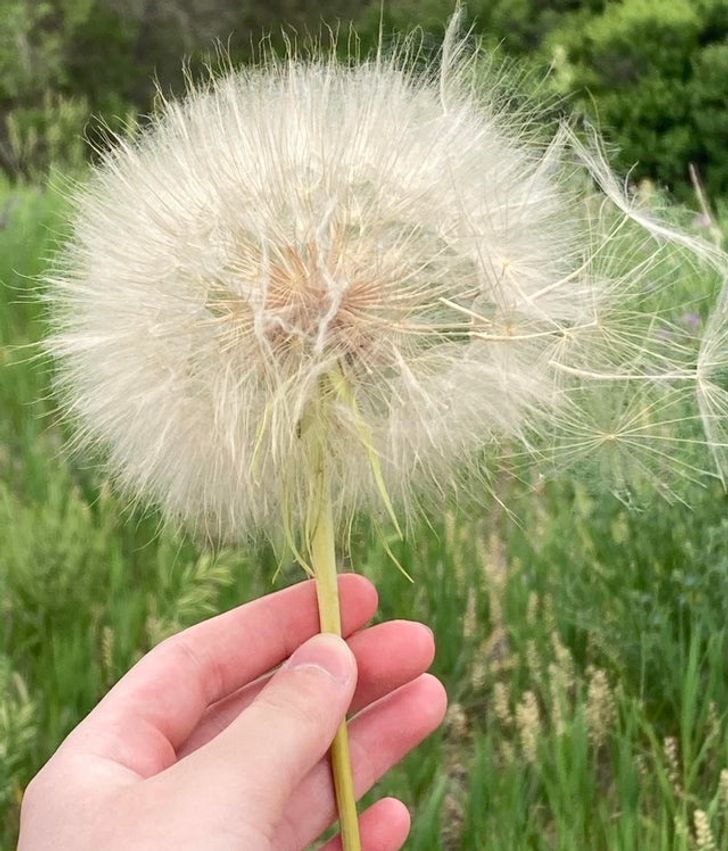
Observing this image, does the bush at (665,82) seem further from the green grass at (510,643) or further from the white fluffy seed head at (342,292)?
the white fluffy seed head at (342,292)

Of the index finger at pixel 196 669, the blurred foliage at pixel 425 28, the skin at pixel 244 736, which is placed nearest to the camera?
the skin at pixel 244 736

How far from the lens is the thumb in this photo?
2.58 feet

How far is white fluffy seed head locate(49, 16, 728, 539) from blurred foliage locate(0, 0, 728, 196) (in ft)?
8.55

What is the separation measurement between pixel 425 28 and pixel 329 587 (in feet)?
10.3

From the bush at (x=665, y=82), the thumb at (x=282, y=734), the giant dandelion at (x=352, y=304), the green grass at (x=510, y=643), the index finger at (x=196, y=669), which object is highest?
the giant dandelion at (x=352, y=304)

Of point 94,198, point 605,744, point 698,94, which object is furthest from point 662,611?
point 698,94

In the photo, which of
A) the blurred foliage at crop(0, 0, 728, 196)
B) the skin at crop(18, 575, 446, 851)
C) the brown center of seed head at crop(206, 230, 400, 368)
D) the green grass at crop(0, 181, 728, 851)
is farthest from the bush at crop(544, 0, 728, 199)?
the brown center of seed head at crop(206, 230, 400, 368)

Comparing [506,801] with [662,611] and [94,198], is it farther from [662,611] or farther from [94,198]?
[94,198]

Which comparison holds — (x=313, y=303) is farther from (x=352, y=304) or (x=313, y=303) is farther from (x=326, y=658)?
(x=326, y=658)

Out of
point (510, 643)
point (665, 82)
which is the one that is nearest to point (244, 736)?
point (510, 643)

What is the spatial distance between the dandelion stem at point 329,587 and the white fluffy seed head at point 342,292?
0.02 meters

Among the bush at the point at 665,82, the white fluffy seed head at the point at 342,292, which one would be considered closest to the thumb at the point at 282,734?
the white fluffy seed head at the point at 342,292

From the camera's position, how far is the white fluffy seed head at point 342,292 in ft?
2.63

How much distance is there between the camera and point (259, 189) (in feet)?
2.69
